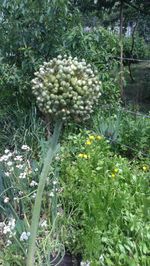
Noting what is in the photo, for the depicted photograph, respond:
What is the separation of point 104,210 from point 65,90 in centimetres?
88

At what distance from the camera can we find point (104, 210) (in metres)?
2.26

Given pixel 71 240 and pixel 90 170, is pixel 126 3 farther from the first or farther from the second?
pixel 71 240

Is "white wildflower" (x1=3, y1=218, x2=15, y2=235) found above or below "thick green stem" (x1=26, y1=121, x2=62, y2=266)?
below

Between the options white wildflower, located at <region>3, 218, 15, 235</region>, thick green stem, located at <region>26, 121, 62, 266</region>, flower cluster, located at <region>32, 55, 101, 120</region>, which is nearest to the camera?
flower cluster, located at <region>32, 55, 101, 120</region>

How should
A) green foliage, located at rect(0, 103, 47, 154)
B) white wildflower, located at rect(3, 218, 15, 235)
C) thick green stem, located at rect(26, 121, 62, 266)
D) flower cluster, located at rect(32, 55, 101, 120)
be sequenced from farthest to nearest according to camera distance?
green foliage, located at rect(0, 103, 47, 154) → white wildflower, located at rect(3, 218, 15, 235) → thick green stem, located at rect(26, 121, 62, 266) → flower cluster, located at rect(32, 55, 101, 120)

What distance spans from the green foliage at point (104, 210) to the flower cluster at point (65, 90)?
70cm

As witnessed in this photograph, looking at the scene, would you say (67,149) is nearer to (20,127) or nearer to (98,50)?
(20,127)

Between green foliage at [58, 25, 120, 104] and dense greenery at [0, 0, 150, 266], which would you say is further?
green foliage at [58, 25, 120, 104]

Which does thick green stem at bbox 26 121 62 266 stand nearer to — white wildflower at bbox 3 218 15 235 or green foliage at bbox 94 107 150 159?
white wildflower at bbox 3 218 15 235

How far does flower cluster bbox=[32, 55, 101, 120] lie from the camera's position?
1.66 metres

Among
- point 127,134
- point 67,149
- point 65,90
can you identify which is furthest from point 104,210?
point 127,134

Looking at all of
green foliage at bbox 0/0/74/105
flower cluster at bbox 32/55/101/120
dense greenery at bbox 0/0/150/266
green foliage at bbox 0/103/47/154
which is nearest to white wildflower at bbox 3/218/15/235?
dense greenery at bbox 0/0/150/266

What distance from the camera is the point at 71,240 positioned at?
233 cm

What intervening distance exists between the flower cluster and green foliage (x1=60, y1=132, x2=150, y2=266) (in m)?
0.70
